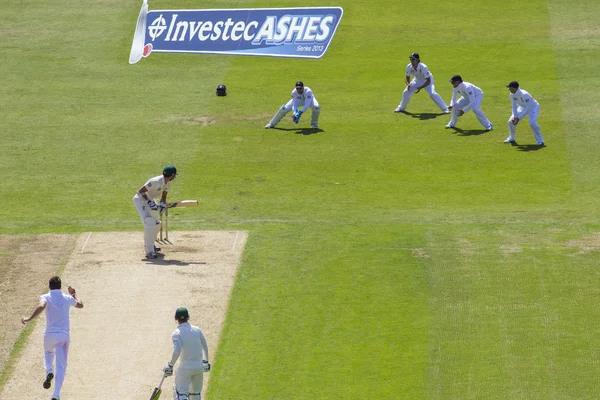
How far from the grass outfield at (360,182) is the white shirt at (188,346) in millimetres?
1886

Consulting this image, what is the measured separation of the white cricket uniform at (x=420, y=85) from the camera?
33.7 meters

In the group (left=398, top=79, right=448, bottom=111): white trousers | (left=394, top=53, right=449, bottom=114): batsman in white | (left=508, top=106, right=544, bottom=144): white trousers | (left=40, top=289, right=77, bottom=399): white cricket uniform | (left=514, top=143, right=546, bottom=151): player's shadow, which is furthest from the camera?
(left=398, top=79, right=448, bottom=111): white trousers

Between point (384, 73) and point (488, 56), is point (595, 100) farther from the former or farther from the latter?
point (384, 73)

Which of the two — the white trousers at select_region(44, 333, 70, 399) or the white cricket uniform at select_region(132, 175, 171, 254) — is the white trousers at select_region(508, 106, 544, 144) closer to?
the white cricket uniform at select_region(132, 175, 171, 254)

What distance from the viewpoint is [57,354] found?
1827 centimetres

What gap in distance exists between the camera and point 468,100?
32438mm

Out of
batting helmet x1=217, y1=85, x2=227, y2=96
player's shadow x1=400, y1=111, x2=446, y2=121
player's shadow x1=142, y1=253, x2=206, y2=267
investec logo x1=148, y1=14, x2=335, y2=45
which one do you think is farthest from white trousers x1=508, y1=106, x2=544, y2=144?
player's shadow x1=142, y1=253, x2=206, y2=267

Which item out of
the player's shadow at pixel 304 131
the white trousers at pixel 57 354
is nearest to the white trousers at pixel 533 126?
the player's shadow at pixel 304 131

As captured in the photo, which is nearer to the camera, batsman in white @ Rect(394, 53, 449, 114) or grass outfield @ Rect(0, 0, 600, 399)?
grass outfield @ Rect(0, 0, 600, 399)

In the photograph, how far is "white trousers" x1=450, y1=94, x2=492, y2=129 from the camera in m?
32.5

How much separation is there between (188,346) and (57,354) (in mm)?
2575

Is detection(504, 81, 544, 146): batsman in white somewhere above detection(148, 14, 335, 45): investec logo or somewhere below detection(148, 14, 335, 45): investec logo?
below

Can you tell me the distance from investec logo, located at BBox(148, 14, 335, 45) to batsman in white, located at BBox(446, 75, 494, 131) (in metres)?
9.26

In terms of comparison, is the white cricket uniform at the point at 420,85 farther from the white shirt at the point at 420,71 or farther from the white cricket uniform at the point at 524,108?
the white cricket uniform at the point at 524,108
